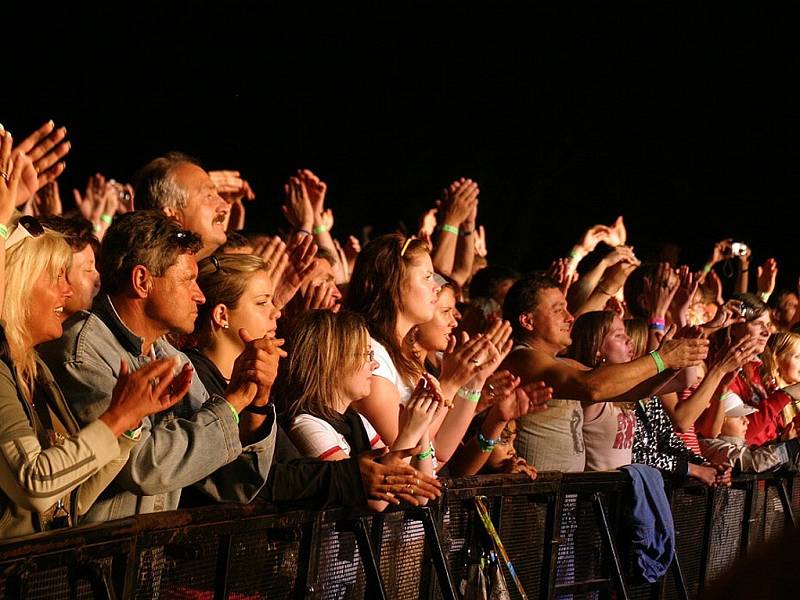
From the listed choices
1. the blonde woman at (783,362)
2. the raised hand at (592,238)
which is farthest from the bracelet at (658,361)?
the blonde woman at (783,362)

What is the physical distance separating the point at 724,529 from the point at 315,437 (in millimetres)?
3191

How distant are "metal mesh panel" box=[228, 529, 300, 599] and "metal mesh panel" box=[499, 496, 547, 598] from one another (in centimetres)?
115

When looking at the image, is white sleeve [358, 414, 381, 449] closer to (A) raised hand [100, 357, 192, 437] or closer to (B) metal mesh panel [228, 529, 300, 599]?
(B) metal mesh panel [228, 529, 300, 599]

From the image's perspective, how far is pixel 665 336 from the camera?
6.34 m

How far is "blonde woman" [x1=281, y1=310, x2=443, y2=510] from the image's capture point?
4016 millimetres

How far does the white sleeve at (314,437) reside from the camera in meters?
3.97

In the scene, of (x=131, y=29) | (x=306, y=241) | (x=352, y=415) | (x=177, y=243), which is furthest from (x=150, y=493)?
(x=131, y=29)

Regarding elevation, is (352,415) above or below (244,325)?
below

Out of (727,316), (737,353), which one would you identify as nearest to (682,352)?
(737,353)

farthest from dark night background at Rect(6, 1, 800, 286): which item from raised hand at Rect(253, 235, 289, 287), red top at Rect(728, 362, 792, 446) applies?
raised hand at Rect(253, 235, 289, 287)

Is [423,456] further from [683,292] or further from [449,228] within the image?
[683,292]

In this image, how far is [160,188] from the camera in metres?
5.07

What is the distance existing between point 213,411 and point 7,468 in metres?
0.66

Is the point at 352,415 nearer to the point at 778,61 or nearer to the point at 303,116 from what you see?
the point at 303,116
